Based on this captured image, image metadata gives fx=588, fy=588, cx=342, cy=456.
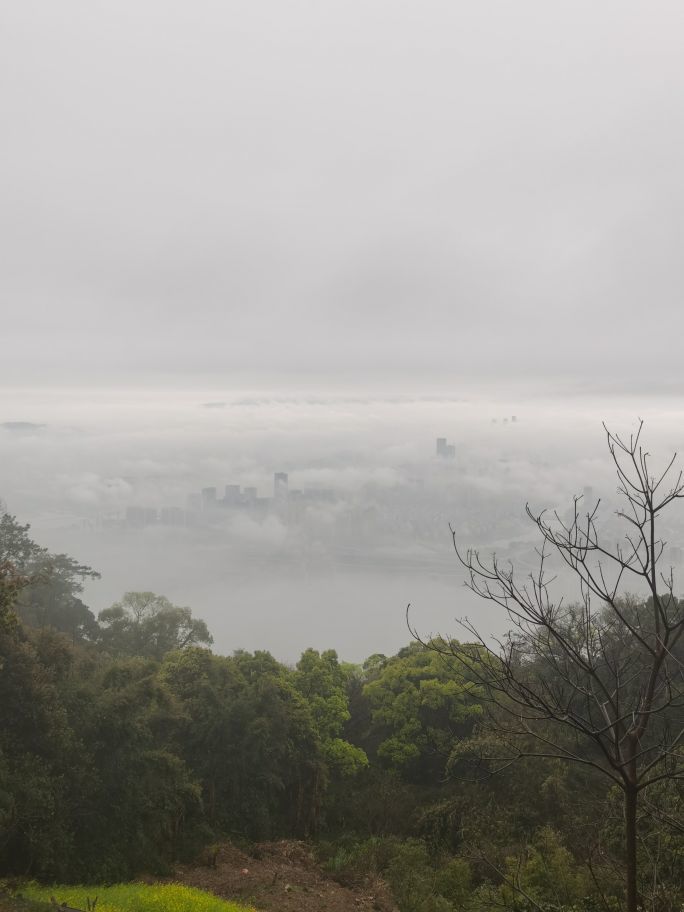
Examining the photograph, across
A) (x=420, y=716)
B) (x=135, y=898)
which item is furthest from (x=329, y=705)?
(x=135, y=898)

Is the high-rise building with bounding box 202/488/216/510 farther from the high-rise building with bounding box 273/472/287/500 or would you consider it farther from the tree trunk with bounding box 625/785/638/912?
the tree trunk with bounding box 625/785/638/912

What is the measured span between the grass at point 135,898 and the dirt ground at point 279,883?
1.58 m

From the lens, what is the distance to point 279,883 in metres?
12.7

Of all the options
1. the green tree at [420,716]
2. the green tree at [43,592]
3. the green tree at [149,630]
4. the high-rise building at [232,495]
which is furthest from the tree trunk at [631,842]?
the high-rise building at [232,495]

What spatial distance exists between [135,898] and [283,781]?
23.9 ft

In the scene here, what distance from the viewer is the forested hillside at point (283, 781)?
1097cm

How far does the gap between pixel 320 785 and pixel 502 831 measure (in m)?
5.44

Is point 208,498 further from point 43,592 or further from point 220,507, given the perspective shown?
point 43,592

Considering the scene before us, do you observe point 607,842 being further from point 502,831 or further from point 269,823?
point 269,823

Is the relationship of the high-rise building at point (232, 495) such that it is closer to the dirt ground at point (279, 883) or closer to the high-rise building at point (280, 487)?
the high-rise building at point (280, 487)

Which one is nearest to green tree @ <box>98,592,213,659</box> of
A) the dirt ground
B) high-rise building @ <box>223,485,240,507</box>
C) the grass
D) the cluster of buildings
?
the dirt ground

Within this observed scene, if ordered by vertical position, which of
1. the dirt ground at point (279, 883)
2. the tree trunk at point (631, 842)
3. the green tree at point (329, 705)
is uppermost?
the tree trunk at point (631, 842)

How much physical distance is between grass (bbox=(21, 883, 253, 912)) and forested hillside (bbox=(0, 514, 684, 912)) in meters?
0.90

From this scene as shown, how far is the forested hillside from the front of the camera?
10969 mm
